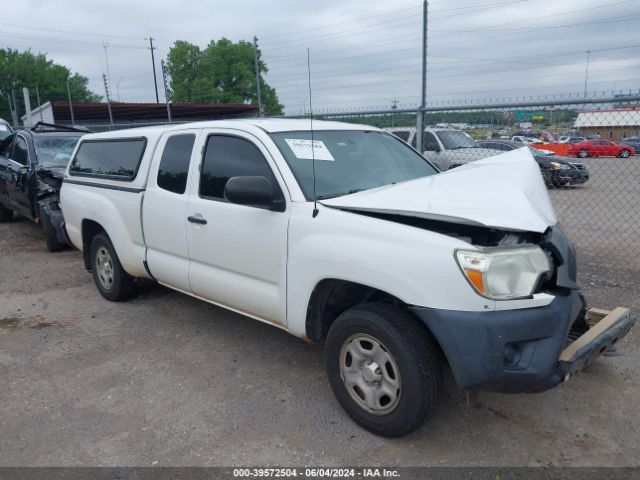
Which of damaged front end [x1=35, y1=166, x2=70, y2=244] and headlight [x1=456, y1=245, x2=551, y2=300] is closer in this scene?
headlight [x1=456, y1=245, x2=551, y2=300]

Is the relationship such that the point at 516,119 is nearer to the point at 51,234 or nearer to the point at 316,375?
the point at 316,375

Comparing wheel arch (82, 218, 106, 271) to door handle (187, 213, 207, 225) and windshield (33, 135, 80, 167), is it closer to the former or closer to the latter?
door handle (187, 213, 207, 225)

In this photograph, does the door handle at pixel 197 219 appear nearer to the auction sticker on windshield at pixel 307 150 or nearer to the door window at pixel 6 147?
the auction sticker on windshield at pixel 307 150

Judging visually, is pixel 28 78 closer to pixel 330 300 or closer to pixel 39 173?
pixel 39 173

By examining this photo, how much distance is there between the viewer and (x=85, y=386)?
3.77 m

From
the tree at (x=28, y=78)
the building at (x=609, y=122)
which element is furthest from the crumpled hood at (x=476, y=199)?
the tree at (x=28, y=78)

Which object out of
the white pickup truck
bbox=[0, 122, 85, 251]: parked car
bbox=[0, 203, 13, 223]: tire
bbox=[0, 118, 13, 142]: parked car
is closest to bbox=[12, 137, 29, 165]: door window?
bbox=[0, 122, 85, 251]: parked car

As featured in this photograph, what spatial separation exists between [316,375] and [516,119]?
4100 mm

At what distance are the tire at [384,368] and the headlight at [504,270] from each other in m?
0.47

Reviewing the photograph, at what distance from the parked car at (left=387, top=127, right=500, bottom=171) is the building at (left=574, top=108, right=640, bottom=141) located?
5.35ft

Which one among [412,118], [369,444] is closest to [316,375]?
[369,444]

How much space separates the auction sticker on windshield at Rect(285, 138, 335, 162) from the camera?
3.68 metres

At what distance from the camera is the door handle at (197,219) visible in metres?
3.99

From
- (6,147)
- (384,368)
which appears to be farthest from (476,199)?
(6,147)
